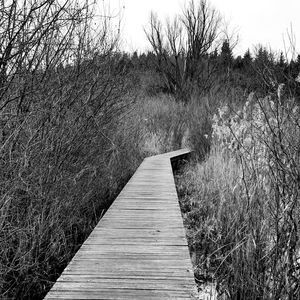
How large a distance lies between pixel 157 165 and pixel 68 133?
12.1 ft

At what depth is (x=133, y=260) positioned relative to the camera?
227 cm

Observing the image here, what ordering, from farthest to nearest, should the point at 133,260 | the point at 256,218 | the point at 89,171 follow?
the point at 89,171, the point at 256,218, the point at 133,260

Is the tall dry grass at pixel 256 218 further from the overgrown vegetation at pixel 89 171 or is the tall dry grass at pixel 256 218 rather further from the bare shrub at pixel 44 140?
the bare shrub at pixel 44 140

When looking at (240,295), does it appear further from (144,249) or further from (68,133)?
(68,133)

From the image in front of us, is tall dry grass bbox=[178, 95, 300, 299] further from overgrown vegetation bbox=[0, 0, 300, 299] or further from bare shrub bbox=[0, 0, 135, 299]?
bare shrub bbox=[0, 0, 135, 299]

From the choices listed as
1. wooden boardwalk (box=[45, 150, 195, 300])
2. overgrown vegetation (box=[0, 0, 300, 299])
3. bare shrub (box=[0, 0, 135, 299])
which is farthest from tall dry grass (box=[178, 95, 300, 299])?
bare shrub (box=[0, 0, 135, 299])

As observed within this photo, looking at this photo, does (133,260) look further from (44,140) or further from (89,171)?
(89,171)

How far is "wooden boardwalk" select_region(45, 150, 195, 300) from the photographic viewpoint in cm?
185

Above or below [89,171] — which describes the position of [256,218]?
below

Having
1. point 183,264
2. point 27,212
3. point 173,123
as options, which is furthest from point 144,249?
point 173,123

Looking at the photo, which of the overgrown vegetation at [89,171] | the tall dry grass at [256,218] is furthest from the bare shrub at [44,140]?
the tall dry grass at [256,218]

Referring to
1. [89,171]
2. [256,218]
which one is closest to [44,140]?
[89,171]

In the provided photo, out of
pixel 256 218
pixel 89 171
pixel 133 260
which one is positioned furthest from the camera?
pixel 89 171

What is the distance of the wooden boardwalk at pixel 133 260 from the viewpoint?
1.85 metres
